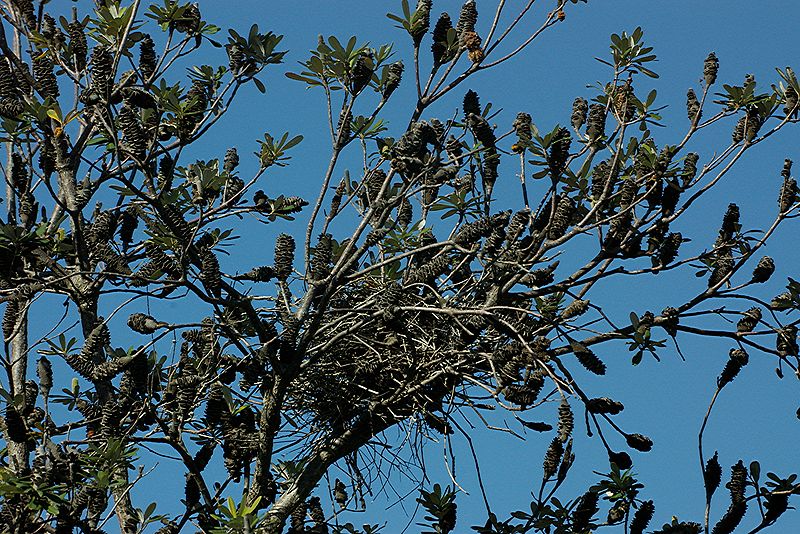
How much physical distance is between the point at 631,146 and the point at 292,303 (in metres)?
2.10

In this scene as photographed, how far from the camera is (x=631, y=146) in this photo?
19.1 feet

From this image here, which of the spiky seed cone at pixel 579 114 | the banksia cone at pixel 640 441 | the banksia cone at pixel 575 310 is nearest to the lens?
the banksia cone at pixel 640 441

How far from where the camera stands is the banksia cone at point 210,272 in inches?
204

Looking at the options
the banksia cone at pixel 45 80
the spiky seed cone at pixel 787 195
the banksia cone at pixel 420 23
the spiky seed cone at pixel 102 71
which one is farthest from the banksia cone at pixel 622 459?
the banksia cone at pixel 45 80

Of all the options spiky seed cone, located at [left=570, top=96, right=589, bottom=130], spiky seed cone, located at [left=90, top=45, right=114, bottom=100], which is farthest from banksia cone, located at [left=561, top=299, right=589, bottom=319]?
spiky seed cone, located at [left=90, top=45, right=114, bottom=100]

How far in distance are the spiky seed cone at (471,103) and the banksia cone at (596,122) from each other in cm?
62

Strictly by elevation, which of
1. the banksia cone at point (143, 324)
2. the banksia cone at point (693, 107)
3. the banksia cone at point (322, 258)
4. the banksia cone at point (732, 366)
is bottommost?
the banksia cone at point (732, 366)

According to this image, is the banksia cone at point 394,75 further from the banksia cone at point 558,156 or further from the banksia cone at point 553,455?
the banksia cone at point 553,455

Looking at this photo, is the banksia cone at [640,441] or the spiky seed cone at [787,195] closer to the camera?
the banksia cone at [640,441]

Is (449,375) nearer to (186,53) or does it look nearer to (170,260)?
(170,260)

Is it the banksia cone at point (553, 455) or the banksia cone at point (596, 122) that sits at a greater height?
the banksia cone at point (596, 122)

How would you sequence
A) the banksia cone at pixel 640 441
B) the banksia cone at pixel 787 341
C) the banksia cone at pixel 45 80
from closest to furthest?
the banksia cone at pixel 640 441 → the banksia cone at pixel 787 341 → the banksia cone at pixel 45 80

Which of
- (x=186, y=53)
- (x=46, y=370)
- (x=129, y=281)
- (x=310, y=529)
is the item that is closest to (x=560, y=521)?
(x=310, y=529)

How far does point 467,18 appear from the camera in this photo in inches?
216
